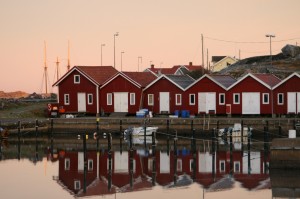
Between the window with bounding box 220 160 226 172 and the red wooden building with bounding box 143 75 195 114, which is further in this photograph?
the red wooden building with bounding box 143 75 195 114

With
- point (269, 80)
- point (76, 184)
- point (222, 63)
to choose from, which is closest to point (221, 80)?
point (269, 80)

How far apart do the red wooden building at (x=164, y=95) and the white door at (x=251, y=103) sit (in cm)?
593

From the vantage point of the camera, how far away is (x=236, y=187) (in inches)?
1563

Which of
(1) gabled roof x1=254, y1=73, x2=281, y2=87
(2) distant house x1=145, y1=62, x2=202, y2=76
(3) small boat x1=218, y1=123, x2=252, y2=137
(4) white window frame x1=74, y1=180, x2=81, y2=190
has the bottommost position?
(4) white window frame x1=74, y1=180, x2=81, y2=190

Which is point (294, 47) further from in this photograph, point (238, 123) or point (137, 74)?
point (238, 123)

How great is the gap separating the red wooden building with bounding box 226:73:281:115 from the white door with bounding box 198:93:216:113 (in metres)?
1.47

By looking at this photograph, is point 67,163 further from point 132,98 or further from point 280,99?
point 132,98

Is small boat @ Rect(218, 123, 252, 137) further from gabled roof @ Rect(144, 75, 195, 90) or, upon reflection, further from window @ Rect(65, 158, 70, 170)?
window @ Rect(65, 158, 70, 170)

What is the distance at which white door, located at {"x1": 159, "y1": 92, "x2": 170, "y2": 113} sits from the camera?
250 feet

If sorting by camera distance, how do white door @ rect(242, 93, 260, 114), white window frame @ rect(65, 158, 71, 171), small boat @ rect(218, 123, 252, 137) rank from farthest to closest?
white door @ rect(242, 93, 260, 114) < small boat @ rect(218, 123, 252, 137) < white window frame @ rect(65, 158, 71, 171)

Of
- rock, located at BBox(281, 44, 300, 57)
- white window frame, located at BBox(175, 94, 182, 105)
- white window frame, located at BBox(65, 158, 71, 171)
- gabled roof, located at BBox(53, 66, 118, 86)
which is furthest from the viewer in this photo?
rock, located at BBox(281, 44, 300, 57)

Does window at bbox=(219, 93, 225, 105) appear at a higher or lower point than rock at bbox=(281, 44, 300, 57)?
lower

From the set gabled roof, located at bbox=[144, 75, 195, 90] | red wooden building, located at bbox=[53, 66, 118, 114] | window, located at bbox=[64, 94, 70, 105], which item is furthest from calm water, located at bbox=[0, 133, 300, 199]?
window, located at bbox=[64, 94, 70, 105]

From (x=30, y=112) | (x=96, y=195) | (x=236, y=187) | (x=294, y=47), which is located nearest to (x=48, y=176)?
(x=96, y=195)
